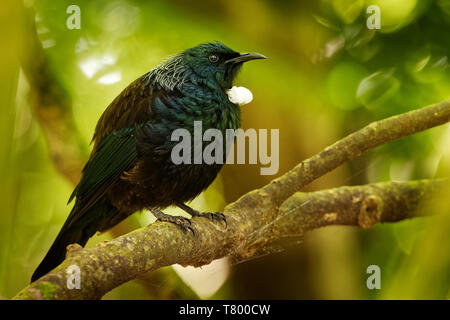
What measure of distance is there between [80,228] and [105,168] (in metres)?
0.26

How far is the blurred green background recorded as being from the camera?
1.97 meters

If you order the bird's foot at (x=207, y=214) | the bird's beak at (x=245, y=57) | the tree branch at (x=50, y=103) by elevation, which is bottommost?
the bird's foot at (x=207, y=214)

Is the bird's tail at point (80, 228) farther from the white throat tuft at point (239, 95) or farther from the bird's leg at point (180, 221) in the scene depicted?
the white throat tuft at point (239, 95)

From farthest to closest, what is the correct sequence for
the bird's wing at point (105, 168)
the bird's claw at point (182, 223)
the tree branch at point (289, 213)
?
the bird's wing at point (105, 168), the bird's claw at point (182, 223), the tree branch at point (289, 213)

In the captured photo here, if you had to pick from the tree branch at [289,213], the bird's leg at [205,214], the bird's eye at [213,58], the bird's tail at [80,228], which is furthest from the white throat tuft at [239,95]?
the bird's tail at [80,228]

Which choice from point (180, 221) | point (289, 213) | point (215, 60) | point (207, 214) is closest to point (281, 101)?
point (215, 60)

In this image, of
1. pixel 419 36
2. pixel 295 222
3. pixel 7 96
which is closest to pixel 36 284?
pixel 7 96

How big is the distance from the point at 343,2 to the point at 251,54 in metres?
0.51

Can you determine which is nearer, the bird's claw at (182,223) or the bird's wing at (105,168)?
the bird's claw at (182,223)

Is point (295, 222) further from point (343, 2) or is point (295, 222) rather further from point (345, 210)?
point (343, 2)

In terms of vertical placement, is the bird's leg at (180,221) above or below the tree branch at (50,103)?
below

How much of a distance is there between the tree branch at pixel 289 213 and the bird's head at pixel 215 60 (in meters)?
0.49

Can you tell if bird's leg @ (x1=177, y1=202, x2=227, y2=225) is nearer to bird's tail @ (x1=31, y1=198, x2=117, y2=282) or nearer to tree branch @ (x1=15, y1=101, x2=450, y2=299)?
tree branch @ (x1=15, y1=101, x2=450, y2=299)

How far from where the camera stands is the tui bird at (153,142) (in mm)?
1870
